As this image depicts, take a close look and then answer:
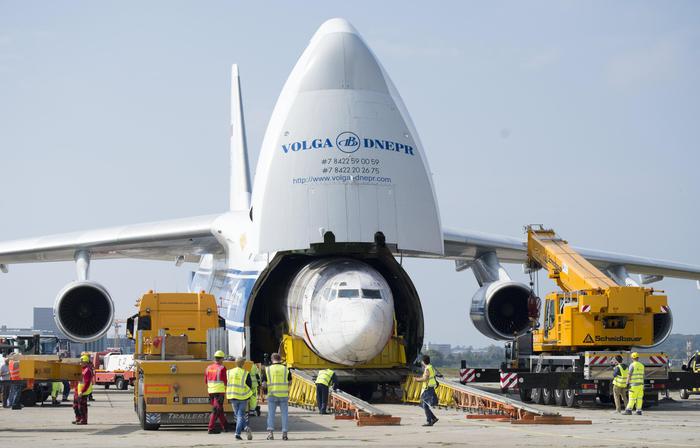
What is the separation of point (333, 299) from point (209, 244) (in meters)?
6.99

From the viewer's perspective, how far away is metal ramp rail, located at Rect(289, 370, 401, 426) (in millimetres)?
16594

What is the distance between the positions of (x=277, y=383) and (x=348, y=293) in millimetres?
5502

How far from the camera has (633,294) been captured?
21234 millimetres

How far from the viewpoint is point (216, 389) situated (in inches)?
607

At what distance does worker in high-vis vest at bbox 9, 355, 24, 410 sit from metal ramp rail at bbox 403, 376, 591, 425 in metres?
7.40

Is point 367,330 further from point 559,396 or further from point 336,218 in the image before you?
point 559,396

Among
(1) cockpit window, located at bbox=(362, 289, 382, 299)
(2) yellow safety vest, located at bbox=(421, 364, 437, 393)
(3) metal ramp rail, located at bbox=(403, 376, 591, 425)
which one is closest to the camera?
(3) metal ramp rail, located at bbox=(403, 376, 591, 425)

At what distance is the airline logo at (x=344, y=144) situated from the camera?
72.2ft

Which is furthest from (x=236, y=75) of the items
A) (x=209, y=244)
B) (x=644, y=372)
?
(x=644, y=372)

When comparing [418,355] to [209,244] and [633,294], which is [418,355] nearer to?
[633,294]

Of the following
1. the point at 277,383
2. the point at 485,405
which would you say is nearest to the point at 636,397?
the point at 485,405

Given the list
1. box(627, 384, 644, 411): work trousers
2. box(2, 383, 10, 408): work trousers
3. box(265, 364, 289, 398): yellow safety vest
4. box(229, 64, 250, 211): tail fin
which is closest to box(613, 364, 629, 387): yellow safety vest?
box(627, 384, 644, 411): work trousers

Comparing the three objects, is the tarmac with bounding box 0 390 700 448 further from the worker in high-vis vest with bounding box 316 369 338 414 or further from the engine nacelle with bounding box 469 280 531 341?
the engine nacelle with bounding box 469 280 531 341

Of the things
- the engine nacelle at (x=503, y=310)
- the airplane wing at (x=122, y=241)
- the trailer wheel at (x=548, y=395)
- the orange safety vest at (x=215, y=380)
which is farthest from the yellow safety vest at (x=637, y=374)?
the airplane wing at (x=122, y=241)
